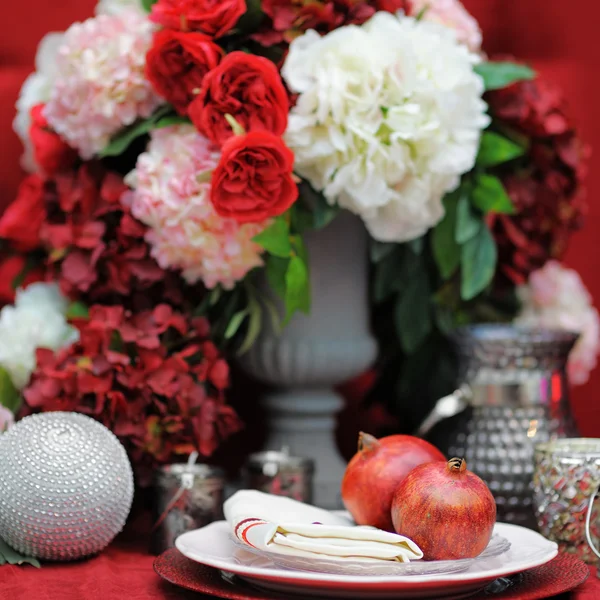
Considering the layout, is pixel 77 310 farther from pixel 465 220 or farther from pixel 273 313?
pixel 465 220

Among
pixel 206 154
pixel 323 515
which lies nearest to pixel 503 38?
pixel 206 154

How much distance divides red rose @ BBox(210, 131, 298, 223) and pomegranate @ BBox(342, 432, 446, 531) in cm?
20

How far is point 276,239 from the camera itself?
2.48 feet

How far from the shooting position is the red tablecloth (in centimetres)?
57

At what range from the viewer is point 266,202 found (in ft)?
2.37

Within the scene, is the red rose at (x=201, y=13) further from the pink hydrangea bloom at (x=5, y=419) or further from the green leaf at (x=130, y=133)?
the pink hydrangea bloom at (x=5, y=419)

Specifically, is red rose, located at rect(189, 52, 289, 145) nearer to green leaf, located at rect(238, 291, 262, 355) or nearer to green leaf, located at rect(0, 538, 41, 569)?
green leaf, located at rect(238, 291, 262, 355)

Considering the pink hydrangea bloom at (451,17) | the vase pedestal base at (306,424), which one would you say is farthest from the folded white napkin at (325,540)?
the pink hydrangea bloom at (451,17)

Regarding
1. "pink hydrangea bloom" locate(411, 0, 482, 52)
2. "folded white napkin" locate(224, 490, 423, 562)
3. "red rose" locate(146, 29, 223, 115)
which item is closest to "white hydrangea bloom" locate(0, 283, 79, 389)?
"red rose" locate(146, 29, 223, 115)

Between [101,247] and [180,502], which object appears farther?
[101,247]

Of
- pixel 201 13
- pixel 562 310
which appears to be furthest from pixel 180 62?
pixel 562 310

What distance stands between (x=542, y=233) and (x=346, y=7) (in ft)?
1.03

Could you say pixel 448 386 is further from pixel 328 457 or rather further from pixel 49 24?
pixel 49 24

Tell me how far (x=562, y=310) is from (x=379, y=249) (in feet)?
0.90
